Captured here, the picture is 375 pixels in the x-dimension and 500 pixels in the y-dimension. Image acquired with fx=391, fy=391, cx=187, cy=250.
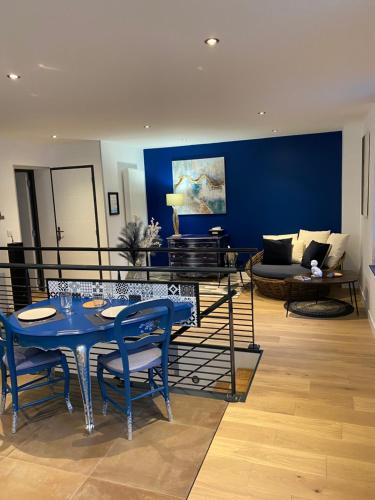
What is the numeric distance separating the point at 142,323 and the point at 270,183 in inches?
200

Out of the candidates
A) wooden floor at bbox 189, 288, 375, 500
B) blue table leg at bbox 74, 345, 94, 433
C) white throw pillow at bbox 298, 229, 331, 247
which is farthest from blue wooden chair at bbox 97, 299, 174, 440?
white throw pillow at bbox 298, 229, 331, 247

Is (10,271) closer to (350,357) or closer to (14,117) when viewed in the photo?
(14,117)

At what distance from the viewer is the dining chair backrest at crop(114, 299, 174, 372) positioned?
2.32m

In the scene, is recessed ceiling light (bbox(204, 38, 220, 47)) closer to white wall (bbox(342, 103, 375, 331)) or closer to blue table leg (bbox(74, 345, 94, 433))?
blue table leg (bbox(74, 345, 94, 433))

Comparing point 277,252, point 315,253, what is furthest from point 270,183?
point 315,253

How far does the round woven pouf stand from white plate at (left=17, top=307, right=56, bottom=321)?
10.8 feet

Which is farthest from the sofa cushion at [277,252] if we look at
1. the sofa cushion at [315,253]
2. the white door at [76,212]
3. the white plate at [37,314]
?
the white plate at [37,314]

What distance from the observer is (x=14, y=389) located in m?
2.58

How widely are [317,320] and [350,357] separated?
107 centimetres

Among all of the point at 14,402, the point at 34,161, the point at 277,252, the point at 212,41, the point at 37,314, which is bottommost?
the point at 14,402

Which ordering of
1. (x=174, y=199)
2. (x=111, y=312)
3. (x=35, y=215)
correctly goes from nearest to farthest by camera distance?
(x=111, y=312) < (x=35, y=215) < (x=174, y=199)

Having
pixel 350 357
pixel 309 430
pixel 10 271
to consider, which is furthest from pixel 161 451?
pixel 10 271

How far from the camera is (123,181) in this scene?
695 cm

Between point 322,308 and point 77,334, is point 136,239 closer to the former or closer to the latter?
point 322,308
